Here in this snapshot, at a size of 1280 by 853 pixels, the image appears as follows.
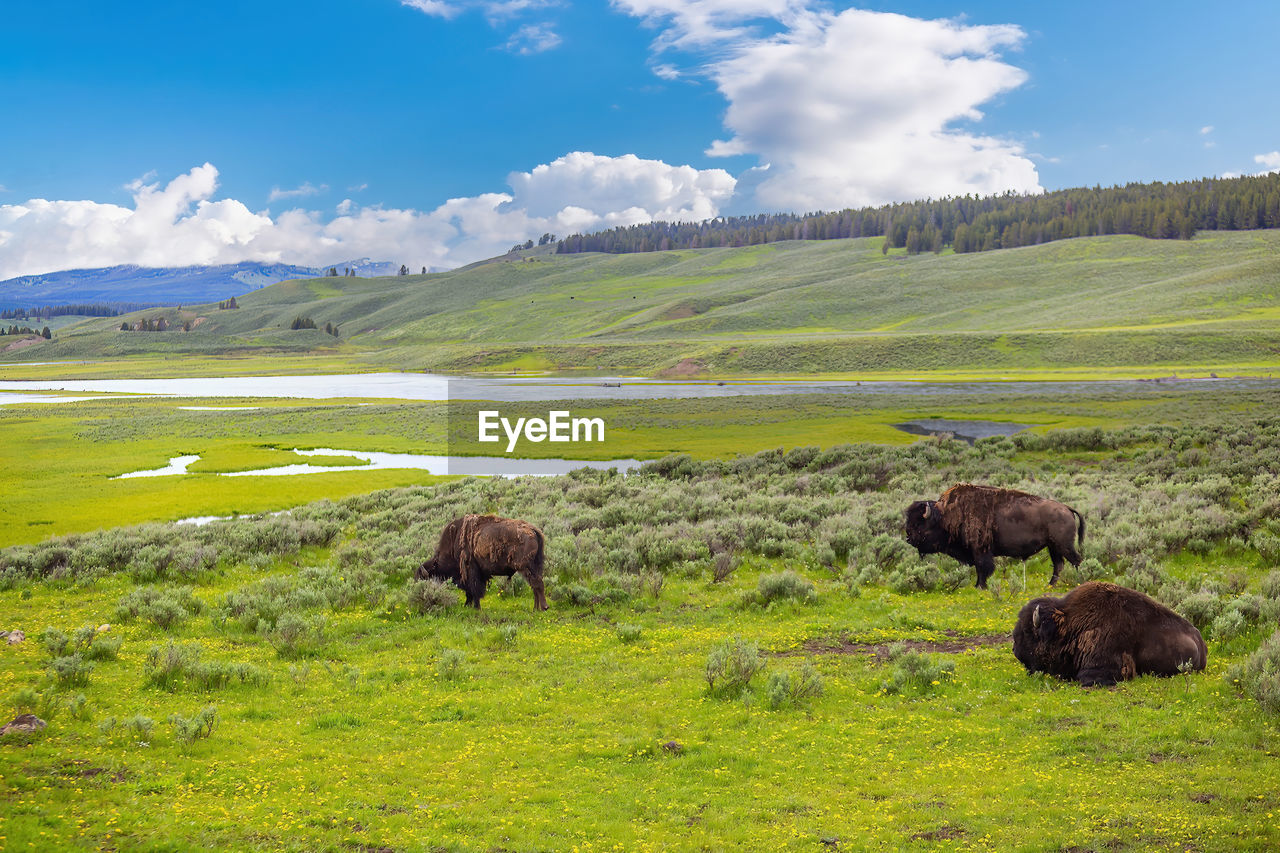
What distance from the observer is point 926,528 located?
15312 mm

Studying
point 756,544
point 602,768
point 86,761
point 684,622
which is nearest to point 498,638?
point 684,622

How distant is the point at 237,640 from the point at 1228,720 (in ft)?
45.1

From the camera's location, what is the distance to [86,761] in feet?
26.8

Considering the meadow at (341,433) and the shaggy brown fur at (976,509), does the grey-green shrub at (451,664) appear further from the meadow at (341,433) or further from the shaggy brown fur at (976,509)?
the meadow at (341,433)

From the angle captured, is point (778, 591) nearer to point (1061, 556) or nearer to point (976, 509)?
point (976, 509)

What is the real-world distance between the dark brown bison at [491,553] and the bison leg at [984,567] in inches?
317

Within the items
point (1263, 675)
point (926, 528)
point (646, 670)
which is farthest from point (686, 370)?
point (1263, 675)

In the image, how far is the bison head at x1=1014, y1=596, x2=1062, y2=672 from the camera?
10008mm

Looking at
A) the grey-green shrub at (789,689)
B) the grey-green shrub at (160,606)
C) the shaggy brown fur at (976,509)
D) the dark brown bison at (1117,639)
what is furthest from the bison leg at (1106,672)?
the grey-green shrub at (160,606)

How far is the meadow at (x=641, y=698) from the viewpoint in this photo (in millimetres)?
6992

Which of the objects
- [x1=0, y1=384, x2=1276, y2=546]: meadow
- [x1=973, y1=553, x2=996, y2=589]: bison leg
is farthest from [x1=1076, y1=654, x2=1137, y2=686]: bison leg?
[x1=0, y1=384, x2=1276, y2=546]: meadow

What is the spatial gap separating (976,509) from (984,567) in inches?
43.9

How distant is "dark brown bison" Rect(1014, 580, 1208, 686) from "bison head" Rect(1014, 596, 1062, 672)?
0.07 feet

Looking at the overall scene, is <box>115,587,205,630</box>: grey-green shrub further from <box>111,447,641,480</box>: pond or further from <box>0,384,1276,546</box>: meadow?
<box>111,447,641,480</box>: pond
